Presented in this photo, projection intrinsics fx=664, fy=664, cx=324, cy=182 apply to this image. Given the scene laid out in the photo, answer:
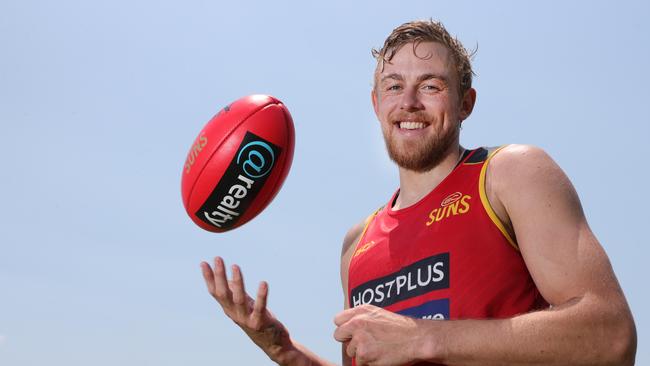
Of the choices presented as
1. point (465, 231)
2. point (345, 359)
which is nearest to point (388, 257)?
point (465, 231)

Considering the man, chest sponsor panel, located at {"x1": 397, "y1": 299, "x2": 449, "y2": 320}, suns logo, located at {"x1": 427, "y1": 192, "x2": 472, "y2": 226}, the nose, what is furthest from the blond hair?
chest sponsor panel, located at {"x1": 397, "y1": 299, "x2": 449, "y2": 320}

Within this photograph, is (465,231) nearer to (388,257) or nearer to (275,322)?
(388,257)

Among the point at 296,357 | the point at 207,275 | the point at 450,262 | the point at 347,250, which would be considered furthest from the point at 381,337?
the point at 347,250

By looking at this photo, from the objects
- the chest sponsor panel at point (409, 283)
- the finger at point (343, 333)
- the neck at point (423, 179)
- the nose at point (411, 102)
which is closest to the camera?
the finger at point (343, 333)

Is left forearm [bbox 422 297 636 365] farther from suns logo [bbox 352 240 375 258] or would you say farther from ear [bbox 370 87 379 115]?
ear [bbox 370 87 379 115]

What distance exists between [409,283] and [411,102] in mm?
1126

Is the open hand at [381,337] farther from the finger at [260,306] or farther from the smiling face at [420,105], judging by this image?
the smiling face at [420,105]

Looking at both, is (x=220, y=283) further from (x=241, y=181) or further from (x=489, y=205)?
(x=489, y=205)

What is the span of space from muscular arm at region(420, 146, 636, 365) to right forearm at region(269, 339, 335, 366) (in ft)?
4.66

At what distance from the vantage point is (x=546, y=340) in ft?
9.64

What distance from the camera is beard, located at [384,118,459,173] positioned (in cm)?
417

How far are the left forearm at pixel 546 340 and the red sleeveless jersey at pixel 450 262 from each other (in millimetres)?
489

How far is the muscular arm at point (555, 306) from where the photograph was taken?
2939 millimetres

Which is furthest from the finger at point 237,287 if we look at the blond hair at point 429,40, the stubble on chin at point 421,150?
the blond hair at point 429,40
